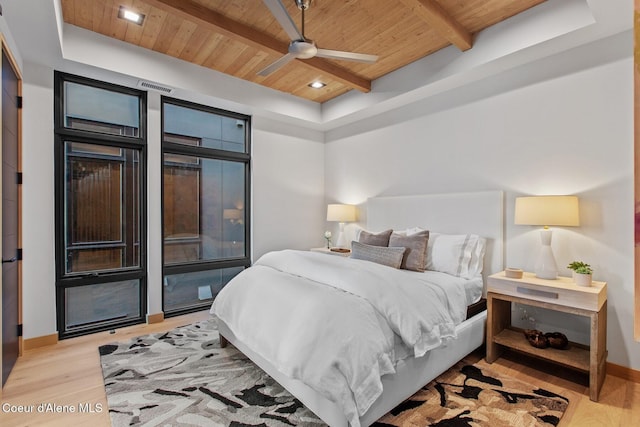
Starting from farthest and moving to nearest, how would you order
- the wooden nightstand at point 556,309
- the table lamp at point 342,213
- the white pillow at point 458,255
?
the table lamp at point 342,213, the white pillow at point 458,255, the wooden nightstand at point 556,309

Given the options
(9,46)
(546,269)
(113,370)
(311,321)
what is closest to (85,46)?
(9,46)

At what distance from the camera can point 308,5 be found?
2537 mm

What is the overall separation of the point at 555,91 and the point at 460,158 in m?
1.01

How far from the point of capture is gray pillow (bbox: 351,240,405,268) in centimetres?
303

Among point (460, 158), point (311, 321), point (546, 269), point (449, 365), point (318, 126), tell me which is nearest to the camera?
point (311, 321)

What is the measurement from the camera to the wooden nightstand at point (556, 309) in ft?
7.16

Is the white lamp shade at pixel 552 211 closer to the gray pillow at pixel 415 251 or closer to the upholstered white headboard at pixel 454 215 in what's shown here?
the upholstered white headboard at pixel 454 215

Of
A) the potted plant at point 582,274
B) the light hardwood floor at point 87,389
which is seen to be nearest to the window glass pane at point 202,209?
the light hardwood floor at point 87,389

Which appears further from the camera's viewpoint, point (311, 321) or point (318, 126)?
point (318, 126)

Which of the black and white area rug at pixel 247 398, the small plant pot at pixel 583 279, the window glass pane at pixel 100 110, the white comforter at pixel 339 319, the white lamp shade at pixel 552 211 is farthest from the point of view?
the window glass pane at pixel 100 110

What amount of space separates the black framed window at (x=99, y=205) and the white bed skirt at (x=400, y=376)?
171 cm

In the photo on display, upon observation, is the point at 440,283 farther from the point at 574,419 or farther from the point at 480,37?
the point at 480,37

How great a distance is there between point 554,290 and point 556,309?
139 mm

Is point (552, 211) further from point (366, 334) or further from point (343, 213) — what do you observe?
point (343, 213)
